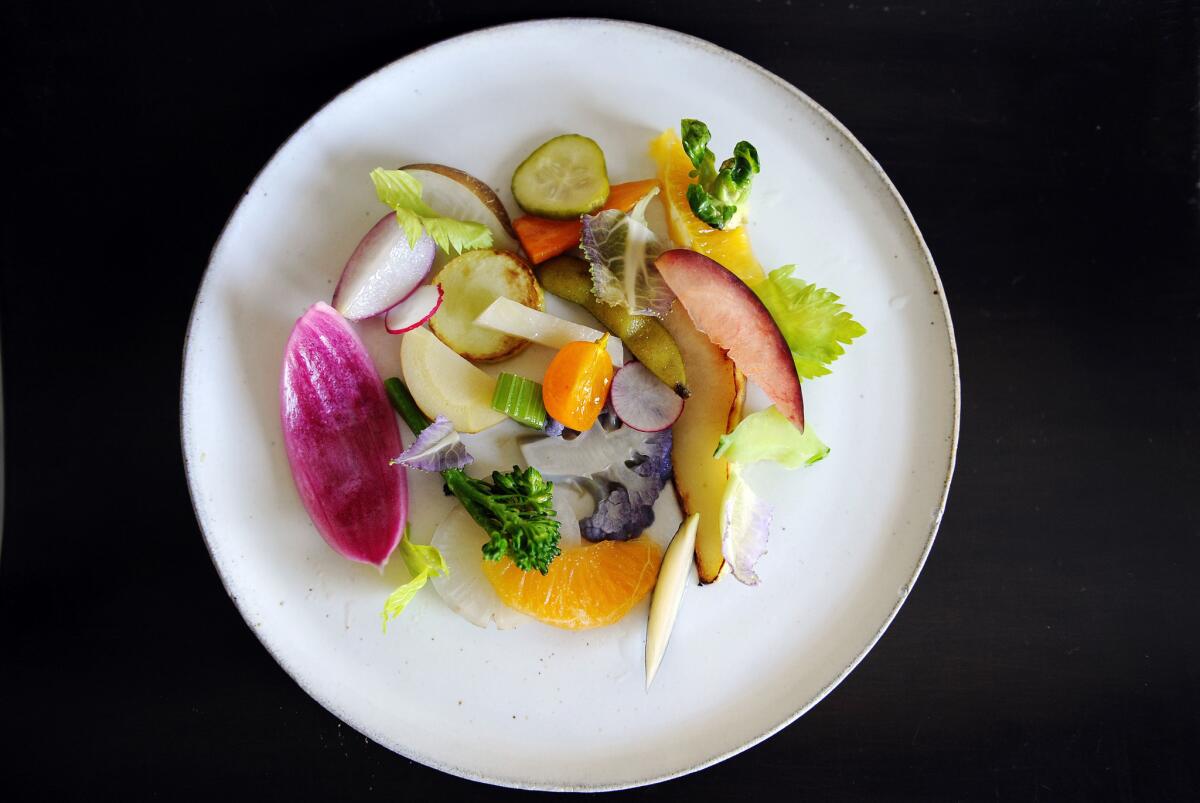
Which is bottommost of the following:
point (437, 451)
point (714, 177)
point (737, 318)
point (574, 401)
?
point (437, 451)

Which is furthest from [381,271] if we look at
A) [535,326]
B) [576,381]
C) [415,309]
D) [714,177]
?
[714,177]

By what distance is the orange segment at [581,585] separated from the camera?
1.66m

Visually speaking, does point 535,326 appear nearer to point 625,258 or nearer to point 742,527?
point 625,258

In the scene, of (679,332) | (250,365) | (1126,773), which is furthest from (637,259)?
(1126,773)

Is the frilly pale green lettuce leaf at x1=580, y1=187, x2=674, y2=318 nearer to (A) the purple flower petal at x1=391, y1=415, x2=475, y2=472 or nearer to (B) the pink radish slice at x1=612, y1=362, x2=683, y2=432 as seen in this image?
(B) the pink radish slice at x1=612, y1=362, x2=683, y2=432

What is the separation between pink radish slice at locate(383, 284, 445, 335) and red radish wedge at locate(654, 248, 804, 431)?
0.48 m

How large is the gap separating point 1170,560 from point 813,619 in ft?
3.03

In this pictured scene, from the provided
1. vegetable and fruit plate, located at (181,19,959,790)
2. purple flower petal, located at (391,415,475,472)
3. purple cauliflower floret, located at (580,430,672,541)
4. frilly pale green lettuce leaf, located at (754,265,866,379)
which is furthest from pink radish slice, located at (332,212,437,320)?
frilly pale green lettuce leaf, located at (754,265,866,379)

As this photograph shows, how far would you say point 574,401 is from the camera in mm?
1630

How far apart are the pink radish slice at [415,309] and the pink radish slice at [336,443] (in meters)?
0.10

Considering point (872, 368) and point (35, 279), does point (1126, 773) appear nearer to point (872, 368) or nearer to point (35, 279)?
point (872, 368)

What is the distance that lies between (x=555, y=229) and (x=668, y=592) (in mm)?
811

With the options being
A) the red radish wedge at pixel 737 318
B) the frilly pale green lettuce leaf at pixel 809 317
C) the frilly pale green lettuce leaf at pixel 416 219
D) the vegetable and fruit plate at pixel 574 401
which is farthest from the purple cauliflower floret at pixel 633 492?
the frilly pale green lettuce leaf at pixel 416 219

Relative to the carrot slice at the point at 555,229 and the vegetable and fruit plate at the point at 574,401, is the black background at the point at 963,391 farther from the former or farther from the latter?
the carrot slice at the point at 555,229
